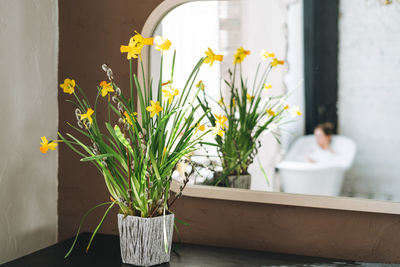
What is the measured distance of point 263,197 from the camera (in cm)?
157

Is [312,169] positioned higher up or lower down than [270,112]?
lower down

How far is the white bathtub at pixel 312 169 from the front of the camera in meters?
1.47

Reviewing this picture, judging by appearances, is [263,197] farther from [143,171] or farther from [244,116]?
[143,171]

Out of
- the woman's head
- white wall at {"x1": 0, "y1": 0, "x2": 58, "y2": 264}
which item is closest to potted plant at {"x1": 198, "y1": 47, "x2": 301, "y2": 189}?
the woman's head

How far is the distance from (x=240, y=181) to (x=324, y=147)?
0.30m

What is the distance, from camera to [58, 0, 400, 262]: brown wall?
151 cm

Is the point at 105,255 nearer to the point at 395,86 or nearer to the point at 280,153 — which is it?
the point at 280,153

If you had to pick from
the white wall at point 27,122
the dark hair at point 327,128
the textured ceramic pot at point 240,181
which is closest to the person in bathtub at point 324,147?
the dark hair at point 327,128

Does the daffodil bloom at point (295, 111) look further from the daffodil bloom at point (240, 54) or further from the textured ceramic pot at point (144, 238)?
the textured ceramic pot at point (144, 238)

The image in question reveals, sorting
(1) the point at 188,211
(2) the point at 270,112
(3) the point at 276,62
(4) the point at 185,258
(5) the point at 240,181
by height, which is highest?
(3) the point at 276,62

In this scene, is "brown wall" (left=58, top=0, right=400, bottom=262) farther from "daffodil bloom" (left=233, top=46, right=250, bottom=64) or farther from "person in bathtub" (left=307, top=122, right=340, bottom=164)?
"daffodil bloom" (left=233, top=46, right=250, bottom=64)

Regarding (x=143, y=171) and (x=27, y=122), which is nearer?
(x=143, y=171)

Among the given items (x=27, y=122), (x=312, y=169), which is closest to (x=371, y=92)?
(x=312, y=169)

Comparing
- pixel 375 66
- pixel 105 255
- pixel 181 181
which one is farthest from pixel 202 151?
pixel 375 66
